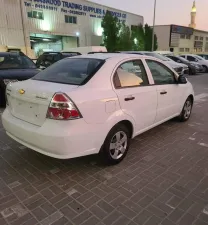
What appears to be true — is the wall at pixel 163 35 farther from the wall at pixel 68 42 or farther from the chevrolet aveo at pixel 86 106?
the chevrolet aveo at pixel 86 106

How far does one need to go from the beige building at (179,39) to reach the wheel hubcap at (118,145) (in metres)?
49.8

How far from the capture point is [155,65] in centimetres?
401

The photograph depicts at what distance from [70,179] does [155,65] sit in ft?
8.38

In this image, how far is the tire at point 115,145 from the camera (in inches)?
118

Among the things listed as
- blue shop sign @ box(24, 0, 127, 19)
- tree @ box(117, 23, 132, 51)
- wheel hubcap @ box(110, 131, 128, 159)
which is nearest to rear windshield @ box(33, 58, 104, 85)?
wheel hubcap @ box(110, 131, 128, 159)

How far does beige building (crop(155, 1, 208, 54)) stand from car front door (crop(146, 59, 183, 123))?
→ 48078mm

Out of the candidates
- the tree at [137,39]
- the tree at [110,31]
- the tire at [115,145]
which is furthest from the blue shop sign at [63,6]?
the tire at [115,145]

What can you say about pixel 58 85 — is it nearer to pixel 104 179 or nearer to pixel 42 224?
pixel 104 179

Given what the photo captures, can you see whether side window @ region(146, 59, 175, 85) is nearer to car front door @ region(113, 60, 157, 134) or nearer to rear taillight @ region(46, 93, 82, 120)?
car front door @ region(113, 60, 157, 134)

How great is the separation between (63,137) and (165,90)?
7.72ft

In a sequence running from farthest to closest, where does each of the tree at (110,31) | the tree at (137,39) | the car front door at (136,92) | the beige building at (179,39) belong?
the beige building at (179,39)
the tree at (137,39)
the tree at (110,31)
the car front door at (136,92)

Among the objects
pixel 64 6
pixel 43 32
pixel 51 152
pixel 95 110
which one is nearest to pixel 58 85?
pixel 95 110

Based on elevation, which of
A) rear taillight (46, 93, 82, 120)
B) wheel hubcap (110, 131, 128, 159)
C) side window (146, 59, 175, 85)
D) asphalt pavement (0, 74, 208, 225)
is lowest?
asphalt pavement (0, 74, 208, 225)

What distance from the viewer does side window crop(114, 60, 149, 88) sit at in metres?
3.13
